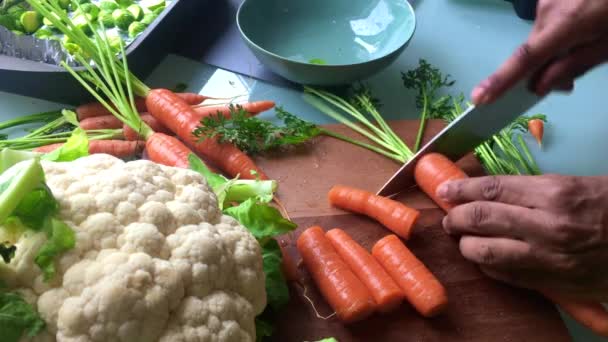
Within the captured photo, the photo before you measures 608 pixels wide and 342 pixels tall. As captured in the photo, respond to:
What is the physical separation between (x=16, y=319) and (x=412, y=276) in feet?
2.20

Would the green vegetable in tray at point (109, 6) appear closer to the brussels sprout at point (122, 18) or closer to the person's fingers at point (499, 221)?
the brussels sprout at point (122, 18)

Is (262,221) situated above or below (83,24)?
below

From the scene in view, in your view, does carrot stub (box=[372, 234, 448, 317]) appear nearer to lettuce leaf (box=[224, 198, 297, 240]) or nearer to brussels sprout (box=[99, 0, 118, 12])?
lettuce leaf (box=[224, 198, 297, 240])

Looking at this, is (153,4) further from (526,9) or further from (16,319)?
(526,9)

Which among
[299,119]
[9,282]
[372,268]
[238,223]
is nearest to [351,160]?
[299,119]

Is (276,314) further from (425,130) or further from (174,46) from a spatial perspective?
(174,46)

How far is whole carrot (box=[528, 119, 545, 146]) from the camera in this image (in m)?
1.28

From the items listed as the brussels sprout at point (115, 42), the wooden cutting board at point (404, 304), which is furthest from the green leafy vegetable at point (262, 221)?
the brussels sprout at point (115, 42)

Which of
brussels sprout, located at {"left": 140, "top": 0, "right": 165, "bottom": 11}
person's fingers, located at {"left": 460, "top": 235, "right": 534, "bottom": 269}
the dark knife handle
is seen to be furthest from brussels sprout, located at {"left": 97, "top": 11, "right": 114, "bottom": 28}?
the dark knife handle

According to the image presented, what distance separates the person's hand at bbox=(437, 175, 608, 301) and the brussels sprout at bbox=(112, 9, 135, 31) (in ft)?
3.44

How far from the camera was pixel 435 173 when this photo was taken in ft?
3.56

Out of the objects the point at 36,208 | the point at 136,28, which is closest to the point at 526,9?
the point at 136,28

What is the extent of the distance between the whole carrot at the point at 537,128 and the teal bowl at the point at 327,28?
400mm

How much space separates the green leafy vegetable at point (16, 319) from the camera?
23.8 inches
